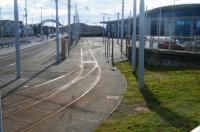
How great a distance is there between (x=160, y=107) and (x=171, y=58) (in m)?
14.3

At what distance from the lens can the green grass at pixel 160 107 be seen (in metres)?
11.7

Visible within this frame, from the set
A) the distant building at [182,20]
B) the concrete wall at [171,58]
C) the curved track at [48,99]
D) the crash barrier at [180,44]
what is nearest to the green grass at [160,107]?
the curved track at [48,99]

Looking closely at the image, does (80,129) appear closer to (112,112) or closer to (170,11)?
(112,112)

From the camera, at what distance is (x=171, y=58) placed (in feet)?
93.7

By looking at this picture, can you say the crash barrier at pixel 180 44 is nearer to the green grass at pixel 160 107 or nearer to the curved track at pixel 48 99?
the green grass at pixel 160 107

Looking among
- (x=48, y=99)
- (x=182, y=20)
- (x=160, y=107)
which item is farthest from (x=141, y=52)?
(x=182, y=20)

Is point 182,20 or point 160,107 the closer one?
point 160,107

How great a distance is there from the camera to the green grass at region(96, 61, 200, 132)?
38.4 ft

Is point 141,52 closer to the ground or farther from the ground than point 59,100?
farther from the ground

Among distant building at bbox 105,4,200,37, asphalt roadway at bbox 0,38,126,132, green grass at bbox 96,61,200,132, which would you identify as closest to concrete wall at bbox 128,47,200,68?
asphalt roadway at bbox 0,38,126,132

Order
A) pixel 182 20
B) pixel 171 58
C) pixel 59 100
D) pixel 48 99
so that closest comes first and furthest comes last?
1. pixel 59 100
2. pixel 48 99
3. pixel 171 58
4. pixel 182 20

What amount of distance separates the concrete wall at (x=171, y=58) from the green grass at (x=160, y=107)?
434 centimetres

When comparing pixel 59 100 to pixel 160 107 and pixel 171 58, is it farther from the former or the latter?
pixel 171 58

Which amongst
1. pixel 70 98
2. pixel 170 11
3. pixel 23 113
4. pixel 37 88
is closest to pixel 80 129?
pixel 23 113
